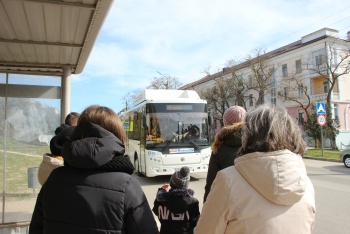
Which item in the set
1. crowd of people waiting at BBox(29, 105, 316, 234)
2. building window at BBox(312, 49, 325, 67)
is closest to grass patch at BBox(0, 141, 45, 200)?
crowd of people waiting at BBox(29, 105, 316, 234)

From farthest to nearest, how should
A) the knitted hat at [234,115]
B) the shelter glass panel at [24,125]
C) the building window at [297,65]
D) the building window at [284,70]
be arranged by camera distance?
the building window at [284,70]
the building window at [297,65]
the shelter glass panel at [24,125]
the knitted hat at [234,115]

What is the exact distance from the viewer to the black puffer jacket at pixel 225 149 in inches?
129

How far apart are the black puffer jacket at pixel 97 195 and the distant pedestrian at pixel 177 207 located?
→ 6.26 ft

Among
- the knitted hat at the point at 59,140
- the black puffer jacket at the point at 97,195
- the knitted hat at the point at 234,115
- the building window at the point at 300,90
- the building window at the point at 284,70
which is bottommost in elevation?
the black puffer jacket at the point at 97,195

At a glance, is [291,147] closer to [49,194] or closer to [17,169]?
[49,194]

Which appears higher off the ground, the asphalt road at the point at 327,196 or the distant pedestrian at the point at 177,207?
the distant pedestrian at the point at 177,207

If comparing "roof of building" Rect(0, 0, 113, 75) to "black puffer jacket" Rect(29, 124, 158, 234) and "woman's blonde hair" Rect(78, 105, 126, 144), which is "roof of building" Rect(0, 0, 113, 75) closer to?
"woman's blonde hair" Rect(78, 105, 126, 144)

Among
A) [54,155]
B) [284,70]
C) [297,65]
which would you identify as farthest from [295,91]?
[54,155]

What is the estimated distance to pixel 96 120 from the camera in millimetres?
2045

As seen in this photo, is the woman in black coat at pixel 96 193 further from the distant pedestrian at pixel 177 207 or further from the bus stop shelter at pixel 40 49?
the bus stop shelter at pixel 40 49

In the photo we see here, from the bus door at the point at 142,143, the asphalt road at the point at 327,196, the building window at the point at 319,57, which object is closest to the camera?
the asphalt road at the point at 327,196

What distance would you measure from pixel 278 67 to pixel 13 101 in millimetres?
46977

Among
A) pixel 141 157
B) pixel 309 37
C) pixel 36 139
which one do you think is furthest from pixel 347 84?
pixel 36 139

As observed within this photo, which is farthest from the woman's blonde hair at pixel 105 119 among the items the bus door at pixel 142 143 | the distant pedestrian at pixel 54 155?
the bus door at pixel 142 143
